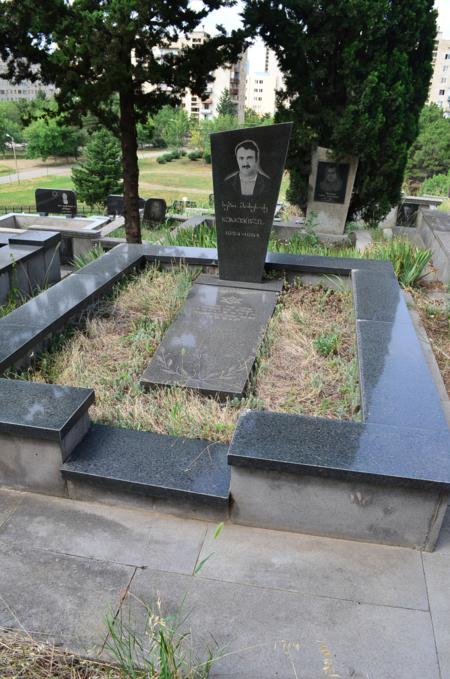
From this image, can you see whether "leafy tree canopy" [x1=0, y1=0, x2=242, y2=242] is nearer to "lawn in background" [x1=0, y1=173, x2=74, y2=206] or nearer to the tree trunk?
the tree trunk

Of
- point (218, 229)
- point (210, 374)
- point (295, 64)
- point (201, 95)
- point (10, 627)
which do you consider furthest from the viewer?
point (295, 64)

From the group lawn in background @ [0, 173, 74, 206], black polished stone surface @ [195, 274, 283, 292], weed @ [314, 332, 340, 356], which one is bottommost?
lawn in background @ [0, 173, 74, 206]

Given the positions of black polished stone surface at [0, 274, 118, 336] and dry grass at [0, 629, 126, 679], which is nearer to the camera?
dry grass at [0, 629, 126, 679]

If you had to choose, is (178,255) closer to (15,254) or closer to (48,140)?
(15,254)

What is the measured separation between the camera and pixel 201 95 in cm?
1006

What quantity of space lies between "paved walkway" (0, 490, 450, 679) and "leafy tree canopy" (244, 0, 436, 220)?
407 inches

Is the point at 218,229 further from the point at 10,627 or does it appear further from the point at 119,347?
the point at 10,627

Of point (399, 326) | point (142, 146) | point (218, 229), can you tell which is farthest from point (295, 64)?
point (142, 146)

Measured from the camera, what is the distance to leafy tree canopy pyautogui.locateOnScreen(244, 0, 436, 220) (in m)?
10.8

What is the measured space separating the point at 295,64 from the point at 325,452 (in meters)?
11.3

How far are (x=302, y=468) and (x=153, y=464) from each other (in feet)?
3.19

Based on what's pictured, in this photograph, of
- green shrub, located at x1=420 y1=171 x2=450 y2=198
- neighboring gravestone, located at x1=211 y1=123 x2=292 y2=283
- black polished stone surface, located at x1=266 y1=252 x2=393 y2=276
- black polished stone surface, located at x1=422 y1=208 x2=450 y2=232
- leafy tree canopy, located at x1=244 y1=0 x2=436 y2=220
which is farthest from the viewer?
green shrub, located at x1=420 y1=171 x2=450 y2=198

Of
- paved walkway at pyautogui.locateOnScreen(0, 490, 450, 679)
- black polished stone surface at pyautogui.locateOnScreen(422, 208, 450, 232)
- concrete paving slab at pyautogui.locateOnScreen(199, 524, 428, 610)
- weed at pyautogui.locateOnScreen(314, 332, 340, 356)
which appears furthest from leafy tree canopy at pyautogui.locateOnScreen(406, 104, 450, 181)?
paved walkway at pyautogui.locateOnScreen(0, 490, 450, 679)

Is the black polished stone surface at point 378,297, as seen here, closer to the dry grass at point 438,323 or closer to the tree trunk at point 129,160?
the dry grass at point 438,323
